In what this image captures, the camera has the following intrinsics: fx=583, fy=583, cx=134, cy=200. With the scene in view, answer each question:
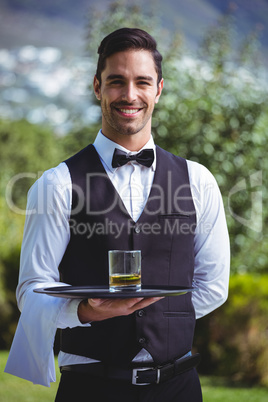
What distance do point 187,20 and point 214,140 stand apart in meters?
5.00

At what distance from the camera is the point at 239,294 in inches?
194

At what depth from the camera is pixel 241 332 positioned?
4879 mm

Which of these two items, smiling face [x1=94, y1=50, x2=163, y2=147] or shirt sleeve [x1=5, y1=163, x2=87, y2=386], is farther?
smiling face [x1=94, y1=50, x2=163, y2=147]

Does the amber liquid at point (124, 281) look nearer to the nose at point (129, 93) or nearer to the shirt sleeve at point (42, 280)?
the shirt sleeve at point (42, 280)

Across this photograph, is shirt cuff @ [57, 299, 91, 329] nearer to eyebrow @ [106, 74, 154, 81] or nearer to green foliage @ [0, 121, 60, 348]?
eyebrow @ [106, 74, 154, 81]

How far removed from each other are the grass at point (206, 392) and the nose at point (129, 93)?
11.5ft

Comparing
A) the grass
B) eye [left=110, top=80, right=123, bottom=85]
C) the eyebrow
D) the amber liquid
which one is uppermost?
the eyebrow

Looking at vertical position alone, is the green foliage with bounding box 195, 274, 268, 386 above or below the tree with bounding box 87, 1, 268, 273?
below

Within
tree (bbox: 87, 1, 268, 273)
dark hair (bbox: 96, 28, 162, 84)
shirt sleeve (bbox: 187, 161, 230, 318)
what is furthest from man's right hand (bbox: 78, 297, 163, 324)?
tree (bbox: 87, 1, 268, 273)

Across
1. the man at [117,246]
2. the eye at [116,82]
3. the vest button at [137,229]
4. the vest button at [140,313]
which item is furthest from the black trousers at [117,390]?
the eye at [116,82]

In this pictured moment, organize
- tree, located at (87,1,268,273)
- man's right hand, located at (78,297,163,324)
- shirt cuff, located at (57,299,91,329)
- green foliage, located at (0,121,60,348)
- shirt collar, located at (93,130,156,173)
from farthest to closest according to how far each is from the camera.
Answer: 1. green foliage, located at (0,121,60,348)
2. tree, located at (87,1,268,273)
3. shirt collar, located at (93,130,156,173)
4. shirt cuff, located at (57,299,91,329)
5. man's right hand, located at (78,297,163,324)

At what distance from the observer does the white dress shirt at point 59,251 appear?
1.63 metres

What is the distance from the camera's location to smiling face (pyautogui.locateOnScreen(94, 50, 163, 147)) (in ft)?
5.83

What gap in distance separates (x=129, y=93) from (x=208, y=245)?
56 centimetres
